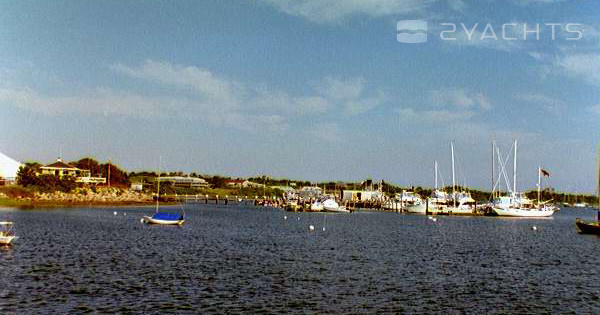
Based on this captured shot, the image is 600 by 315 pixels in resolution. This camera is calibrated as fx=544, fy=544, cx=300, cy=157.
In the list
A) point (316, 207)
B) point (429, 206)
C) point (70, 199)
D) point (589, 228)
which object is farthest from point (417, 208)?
point (70, 199)

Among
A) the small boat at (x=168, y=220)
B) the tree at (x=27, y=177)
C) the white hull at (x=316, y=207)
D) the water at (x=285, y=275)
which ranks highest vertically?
the tree at (x=27, y=177)

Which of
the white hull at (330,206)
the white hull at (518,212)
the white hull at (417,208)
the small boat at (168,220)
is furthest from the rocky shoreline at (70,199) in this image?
the white hull at (518,212)

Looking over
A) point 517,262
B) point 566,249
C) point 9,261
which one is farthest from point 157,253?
point 566,249

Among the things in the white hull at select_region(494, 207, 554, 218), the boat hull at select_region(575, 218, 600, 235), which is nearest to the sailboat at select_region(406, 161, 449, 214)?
the white hull at select_region(494, 207, 554, 218)

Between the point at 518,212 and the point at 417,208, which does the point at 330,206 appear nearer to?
the point at 417,208

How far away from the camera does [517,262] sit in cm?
6034

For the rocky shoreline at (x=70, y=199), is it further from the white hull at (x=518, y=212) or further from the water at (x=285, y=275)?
the white hull at (x=518, y=212)

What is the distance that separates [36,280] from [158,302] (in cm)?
1185

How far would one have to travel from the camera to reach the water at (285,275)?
34.8 metres

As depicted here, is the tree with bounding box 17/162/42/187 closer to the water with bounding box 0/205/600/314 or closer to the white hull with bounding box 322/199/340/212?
the white hull with bounding box 322/199/340/212

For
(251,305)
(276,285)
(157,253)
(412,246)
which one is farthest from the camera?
(412,246)

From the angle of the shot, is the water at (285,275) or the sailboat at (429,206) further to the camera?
the sailboat at (429,206)

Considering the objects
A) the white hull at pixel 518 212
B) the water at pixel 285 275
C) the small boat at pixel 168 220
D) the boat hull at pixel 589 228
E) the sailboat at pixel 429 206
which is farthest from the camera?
the sailboat at pixel 429 206

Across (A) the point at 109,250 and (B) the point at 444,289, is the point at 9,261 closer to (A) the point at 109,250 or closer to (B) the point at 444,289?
(A) the point at 109,250
